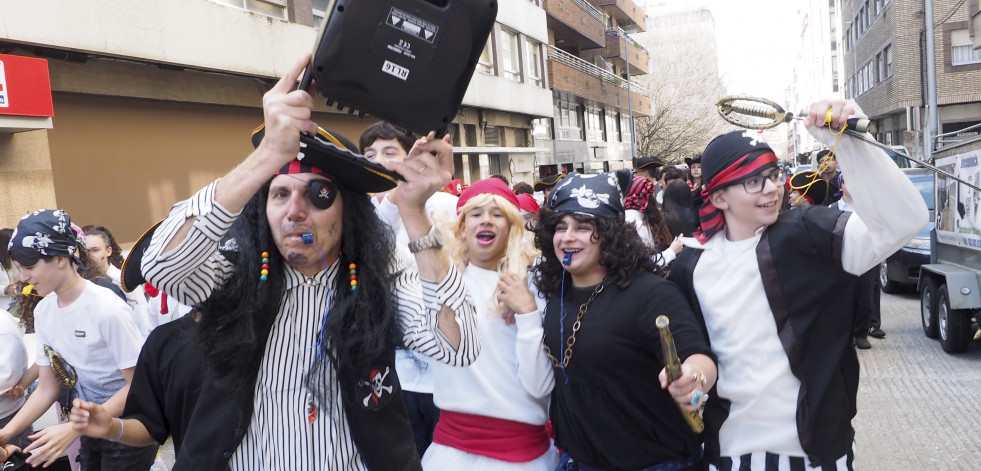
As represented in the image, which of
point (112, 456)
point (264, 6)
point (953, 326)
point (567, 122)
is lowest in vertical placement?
point (953, 326)

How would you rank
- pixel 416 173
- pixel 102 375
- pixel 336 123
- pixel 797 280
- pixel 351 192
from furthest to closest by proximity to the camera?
pixel 336 123, pixel 102 375, pixel 797 280, pixel 351 192, pixel 416 173

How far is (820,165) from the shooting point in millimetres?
2996

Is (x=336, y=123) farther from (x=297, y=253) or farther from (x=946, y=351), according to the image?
(x=297, y=253)

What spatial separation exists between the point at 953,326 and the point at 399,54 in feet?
25.7

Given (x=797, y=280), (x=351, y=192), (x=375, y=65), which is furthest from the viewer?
(x=797, y=280)

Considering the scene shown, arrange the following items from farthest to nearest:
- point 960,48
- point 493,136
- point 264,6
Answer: point 960,48, point 493,136, point 264,6

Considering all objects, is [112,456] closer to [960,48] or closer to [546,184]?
[546,184]

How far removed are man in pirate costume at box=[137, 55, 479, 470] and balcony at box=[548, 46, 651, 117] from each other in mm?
26490

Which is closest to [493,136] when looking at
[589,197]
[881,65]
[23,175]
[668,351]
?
[23,175]

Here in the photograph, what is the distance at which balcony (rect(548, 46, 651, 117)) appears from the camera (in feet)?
94.2

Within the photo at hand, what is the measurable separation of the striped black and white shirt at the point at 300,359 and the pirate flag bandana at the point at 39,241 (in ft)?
7.27

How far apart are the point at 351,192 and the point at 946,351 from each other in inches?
310

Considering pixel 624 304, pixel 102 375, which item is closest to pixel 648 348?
pixel 624 304

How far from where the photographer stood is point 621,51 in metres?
41.9
